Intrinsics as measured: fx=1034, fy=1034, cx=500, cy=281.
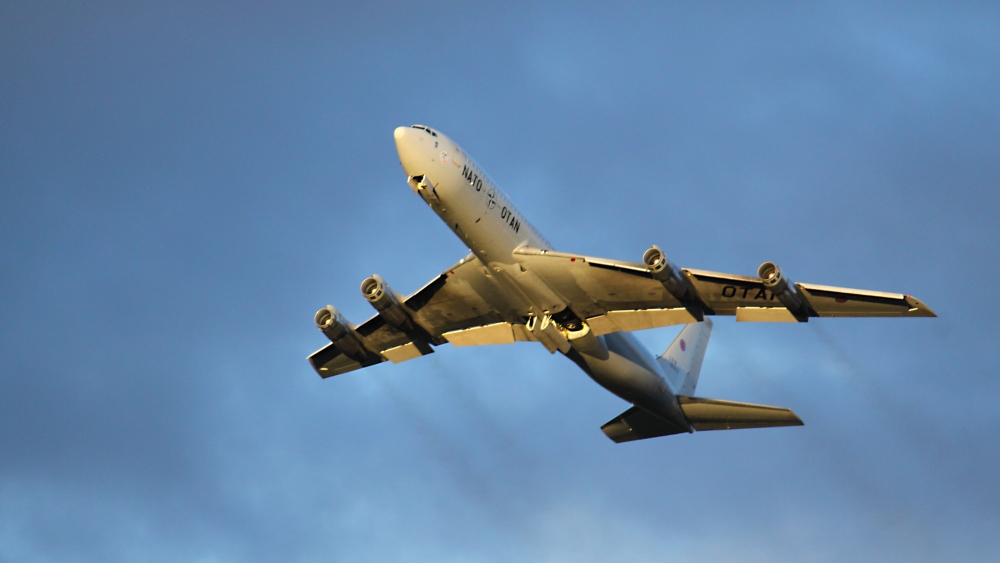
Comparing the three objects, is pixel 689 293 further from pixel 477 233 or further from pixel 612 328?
pixel 477 233

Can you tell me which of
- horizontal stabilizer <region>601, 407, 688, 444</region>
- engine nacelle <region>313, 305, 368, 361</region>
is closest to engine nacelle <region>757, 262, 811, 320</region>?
horizontal stabilizer <region>601, 407, 688, 444</region>

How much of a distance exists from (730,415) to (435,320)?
16473 millimetres

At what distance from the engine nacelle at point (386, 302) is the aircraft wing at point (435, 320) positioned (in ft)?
1.87

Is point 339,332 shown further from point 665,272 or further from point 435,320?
point 665,272

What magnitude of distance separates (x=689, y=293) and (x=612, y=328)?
554 cm

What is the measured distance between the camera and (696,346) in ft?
211

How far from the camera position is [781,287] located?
139 feet

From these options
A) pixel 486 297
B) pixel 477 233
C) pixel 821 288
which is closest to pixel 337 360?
pixel 486 297

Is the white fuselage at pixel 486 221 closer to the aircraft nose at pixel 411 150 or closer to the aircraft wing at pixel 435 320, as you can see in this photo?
the aircraft nose at pixel 411 150

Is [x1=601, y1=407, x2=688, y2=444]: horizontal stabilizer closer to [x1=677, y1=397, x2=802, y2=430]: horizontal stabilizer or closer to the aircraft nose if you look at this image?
[x1=677, y1=397, x2=802, y2=430]: horizontal stabilizer

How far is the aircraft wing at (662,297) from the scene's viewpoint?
42875 mm

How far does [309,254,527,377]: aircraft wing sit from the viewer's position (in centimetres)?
5016

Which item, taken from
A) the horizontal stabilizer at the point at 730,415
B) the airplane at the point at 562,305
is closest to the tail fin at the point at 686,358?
the airplane at the point at 562,305

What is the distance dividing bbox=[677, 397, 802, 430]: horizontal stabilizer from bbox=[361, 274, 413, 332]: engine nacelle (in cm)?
1586
